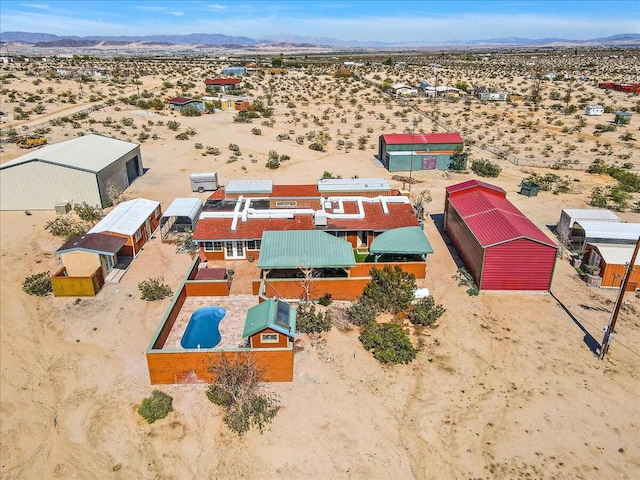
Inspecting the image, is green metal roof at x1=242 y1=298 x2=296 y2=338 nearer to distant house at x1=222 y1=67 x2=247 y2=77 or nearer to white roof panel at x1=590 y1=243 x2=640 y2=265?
white roof panel at x1=590 y1=243 x2=640 y2=265

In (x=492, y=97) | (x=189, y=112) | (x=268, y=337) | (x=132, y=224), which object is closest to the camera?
(x=268, y=337)

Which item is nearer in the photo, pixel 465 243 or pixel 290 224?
pixel 465 243

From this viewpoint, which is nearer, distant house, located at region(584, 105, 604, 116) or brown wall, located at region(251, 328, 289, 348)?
brown wall, located at region(251, 328, 289, 348)

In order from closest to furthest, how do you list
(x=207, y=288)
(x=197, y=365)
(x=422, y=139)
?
(x=197, y=365) < (x=207, y=288) < (x=422, y=139)

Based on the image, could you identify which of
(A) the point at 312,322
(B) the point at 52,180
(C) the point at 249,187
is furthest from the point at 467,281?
(B) the point at 52,180

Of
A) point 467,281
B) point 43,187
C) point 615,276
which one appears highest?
point 43,187

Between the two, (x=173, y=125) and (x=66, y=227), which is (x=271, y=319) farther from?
(x=173, y=125)

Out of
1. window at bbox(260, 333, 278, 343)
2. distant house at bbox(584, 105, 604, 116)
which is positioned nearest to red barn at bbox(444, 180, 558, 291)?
window at bbox(260, 333, 278, 343)

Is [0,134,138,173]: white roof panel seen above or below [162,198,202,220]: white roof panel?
above
